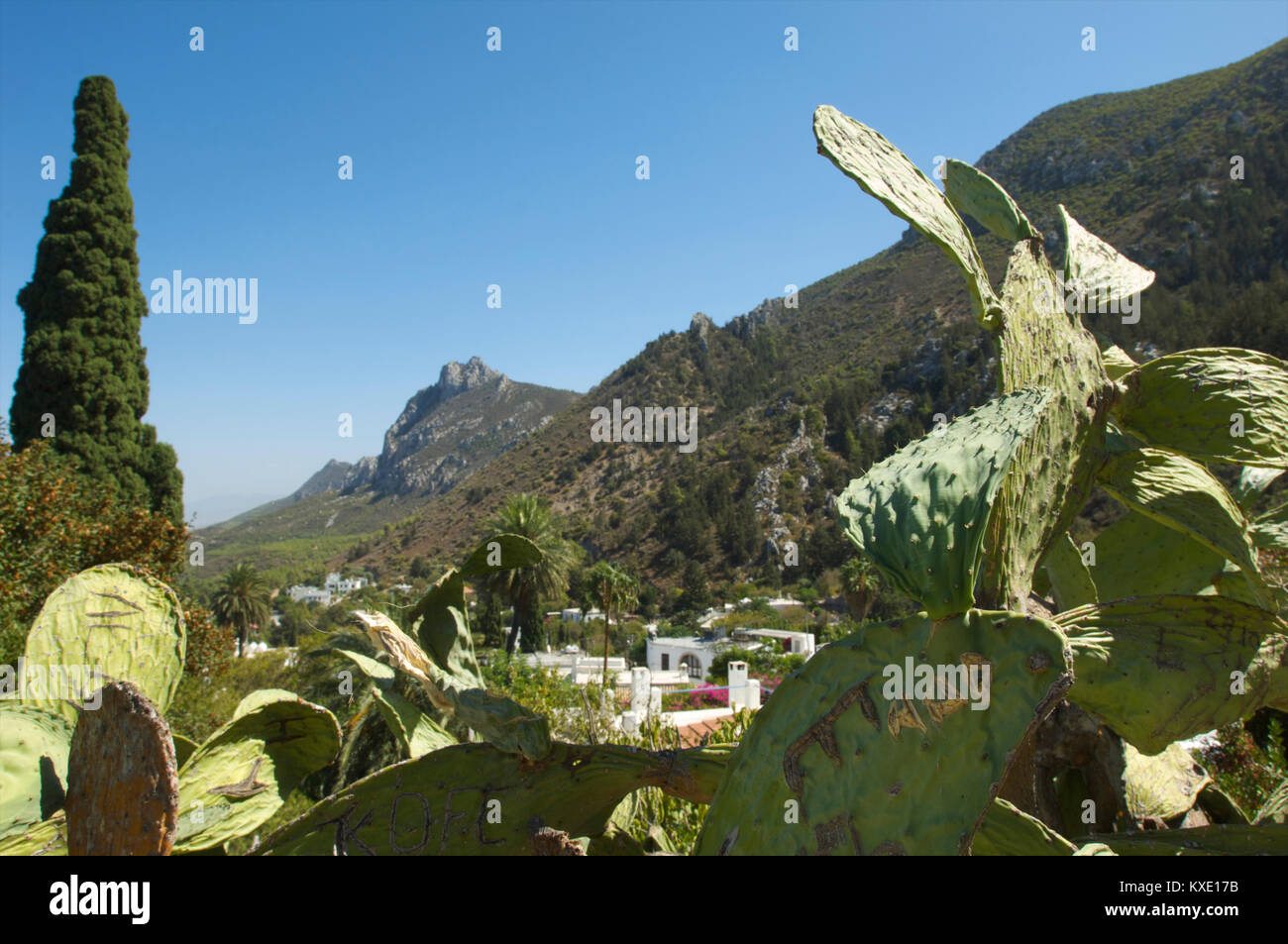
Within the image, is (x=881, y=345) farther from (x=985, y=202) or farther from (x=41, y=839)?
(x=41, y=839)

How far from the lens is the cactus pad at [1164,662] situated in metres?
1.33

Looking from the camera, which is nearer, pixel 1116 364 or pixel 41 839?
pixel 41 839

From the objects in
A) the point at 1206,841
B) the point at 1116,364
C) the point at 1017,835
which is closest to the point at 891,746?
the point at 1017,835

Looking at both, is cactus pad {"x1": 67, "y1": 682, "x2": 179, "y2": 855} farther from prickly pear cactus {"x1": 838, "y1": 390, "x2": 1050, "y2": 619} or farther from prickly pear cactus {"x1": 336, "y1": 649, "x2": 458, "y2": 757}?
prickly pear cactus {"x1": 838, "y1": 390, "x2": 1050, "y2": 619}

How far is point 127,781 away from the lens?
4.40 feet

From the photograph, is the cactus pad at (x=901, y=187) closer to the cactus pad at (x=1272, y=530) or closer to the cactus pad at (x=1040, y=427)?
the cactus pad at (x=1040, y=427)

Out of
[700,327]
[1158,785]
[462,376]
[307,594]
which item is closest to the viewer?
[1158,785]

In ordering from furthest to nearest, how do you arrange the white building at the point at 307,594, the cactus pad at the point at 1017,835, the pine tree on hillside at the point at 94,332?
1. the white building at the point at 307,594
2. the pine tree on hillside at the point at 94,332
3. the cactus pad at the point at 1017,835

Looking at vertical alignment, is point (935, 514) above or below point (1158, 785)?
above

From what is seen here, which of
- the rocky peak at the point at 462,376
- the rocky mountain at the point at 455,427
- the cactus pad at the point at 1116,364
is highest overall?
the rocky peak at the point at 462,376

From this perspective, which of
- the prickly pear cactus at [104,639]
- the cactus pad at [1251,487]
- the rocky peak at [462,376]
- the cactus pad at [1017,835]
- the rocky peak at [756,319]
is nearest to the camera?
the cactus pad at [1017,835]

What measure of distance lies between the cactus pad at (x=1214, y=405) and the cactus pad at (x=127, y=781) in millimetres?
1932

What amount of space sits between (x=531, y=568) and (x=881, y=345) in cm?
3676

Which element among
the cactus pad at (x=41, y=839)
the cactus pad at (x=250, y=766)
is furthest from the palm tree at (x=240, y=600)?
the cactus pad at (x=41, y=839)
